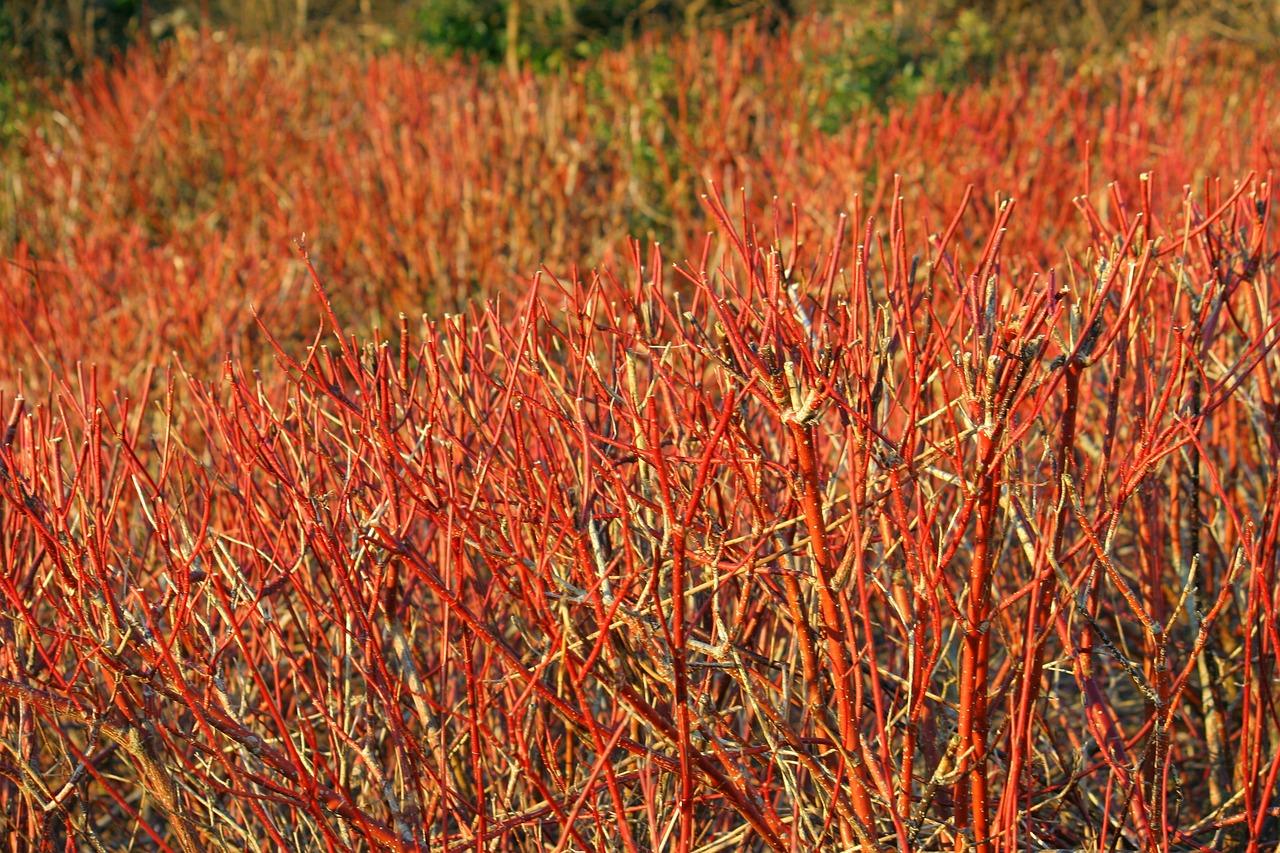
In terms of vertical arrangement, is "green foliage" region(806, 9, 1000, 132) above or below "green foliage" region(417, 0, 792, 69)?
above

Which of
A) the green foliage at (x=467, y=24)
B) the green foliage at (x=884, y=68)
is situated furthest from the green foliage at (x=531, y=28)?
the green foliage at (x=884, y=68)

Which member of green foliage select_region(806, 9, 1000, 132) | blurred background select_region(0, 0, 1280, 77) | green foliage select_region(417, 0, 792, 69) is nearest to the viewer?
green foliage select_region(806, 9, 1000, 132)

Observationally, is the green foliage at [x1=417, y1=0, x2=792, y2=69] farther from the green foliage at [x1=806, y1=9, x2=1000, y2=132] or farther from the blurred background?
the green foliage at [x1=806, y1=9, x2=1000, y2=132]

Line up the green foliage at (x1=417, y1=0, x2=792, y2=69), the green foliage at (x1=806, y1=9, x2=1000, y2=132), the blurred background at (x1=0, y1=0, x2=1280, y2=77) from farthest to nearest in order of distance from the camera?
1. the green foliage at (x1=417, y1=0, x2=792, y2=69)
2. the blurred background at (x1=0, y1=0, x2=1280, y2=77)
3. the green foliage at (x1=806, y1=9, x2=1000, y2=132)

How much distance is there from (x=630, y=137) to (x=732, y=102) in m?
0.57

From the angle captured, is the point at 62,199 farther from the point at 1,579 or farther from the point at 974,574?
the point at 974,574

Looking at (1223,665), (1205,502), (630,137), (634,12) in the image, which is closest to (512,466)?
(1223,665)

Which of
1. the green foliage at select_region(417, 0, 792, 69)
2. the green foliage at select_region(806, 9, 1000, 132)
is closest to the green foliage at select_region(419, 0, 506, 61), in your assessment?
the green foliage at select_region(417, 0, 792, 69)

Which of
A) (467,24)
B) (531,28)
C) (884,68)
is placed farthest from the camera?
(531,28)

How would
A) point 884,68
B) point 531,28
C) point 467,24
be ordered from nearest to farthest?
1. point 884,68
2. point 467,24
3. point 531,28

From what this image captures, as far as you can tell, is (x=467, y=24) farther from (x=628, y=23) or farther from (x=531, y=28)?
(x=628, y=23)

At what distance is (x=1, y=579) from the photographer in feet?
5.23

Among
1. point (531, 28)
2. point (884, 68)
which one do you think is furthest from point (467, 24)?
point (884, 68)

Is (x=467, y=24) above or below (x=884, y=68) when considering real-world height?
below
